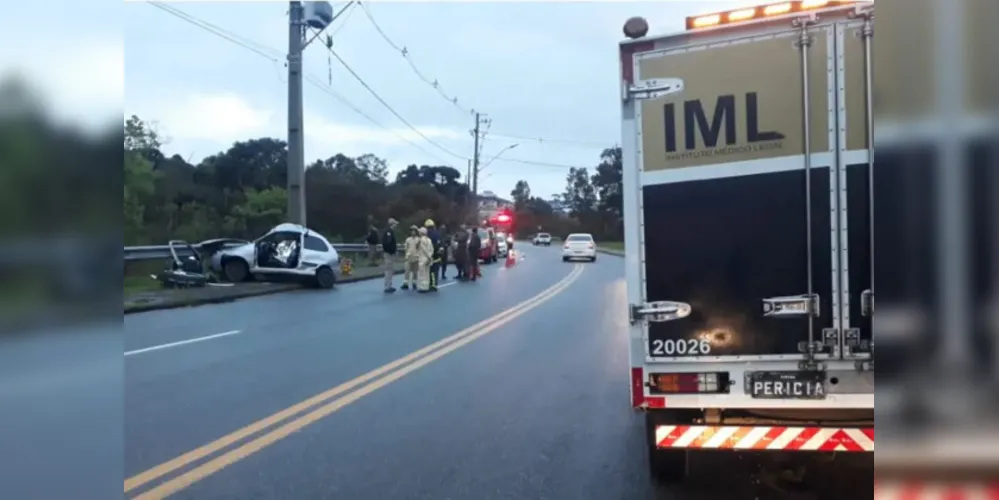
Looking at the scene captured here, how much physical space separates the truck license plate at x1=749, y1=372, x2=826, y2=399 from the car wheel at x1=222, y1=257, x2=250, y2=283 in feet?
68.8

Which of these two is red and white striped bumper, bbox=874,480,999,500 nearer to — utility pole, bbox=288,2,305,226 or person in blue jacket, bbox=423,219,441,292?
person in blue jacket, bbox=423,219,441,292

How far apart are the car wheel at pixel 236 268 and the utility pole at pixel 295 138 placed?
331cm

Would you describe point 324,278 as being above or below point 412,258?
below

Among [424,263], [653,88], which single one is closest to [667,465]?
[653,88]

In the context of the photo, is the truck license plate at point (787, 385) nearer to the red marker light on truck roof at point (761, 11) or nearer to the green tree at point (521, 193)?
the red marker light on truck roof at point (761, 11)

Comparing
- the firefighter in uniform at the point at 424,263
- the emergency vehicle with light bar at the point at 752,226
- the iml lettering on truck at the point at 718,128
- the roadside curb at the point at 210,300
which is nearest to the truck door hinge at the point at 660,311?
the emergency vehicle with light bar at the point at 752,226

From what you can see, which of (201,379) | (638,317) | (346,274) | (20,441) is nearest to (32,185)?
(20,441)

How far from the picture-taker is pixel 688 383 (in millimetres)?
4711

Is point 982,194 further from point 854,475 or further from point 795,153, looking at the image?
point 854,475

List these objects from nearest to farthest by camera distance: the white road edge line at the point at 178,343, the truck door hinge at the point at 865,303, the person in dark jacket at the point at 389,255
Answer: the truck door hinge at the point at 865,303 → the white road edge line at the point at 178,343 → the person in dark jacket at the point at 389,255

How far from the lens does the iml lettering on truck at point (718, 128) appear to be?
4.44 metres

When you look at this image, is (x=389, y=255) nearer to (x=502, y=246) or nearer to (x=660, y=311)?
(x=660, y=311)

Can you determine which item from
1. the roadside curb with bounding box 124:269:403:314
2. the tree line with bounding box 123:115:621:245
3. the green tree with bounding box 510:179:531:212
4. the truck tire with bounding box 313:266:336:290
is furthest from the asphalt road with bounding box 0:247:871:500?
the green tree with bounding box 510:179:531:212

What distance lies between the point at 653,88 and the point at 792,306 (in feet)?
4.29
